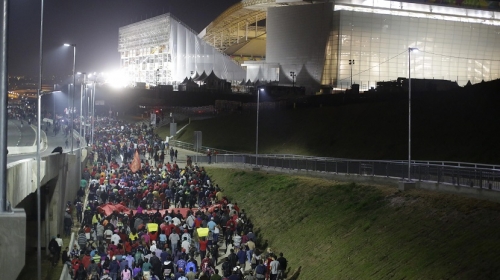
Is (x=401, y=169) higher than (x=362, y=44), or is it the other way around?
(x=362, y=44)

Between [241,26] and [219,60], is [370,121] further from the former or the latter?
[241,26]

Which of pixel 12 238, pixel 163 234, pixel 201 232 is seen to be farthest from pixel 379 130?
pixel 12 238

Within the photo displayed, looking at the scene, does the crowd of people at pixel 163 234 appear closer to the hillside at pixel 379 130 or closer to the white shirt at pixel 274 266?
the white shirt at pixel 274 266

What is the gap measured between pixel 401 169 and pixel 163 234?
30.4 feet

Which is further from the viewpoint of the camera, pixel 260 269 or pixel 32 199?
pixel 32 199

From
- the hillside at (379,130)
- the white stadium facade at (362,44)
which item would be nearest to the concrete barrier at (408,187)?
the hillside at (379,130)

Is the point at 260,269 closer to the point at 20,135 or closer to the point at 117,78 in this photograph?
the point at 20,135

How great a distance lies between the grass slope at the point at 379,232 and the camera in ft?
56.1

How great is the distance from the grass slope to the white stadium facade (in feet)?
202

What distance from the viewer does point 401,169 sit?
2506 centimetres

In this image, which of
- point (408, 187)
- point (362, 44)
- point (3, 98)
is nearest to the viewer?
point (3, 98)

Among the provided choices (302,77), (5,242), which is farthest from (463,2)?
(5,242)

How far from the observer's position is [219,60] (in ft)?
367

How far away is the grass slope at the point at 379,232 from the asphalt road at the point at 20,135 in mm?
22997
